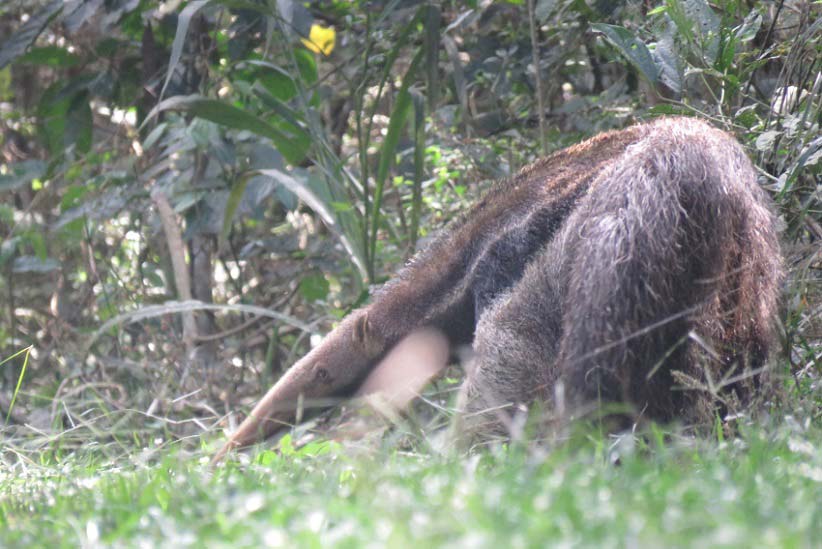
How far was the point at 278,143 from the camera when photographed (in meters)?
5.40

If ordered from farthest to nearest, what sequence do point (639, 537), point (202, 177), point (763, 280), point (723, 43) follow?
point (202, 177) < point (723, 43) < point (763, 280) < point (639, 537)

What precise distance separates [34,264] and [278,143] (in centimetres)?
260

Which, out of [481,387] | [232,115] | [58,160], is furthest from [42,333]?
[481,387]

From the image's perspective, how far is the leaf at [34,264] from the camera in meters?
6.97

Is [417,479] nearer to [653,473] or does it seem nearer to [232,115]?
[653,473]

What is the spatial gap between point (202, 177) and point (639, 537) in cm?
543

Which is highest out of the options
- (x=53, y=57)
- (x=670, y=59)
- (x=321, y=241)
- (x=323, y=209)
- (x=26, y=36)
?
(x=26, y=36)

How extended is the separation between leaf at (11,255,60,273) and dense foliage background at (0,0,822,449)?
3cm

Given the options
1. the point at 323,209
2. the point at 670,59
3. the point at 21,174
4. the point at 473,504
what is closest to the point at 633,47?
the point at 670,59

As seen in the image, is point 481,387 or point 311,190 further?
point 311,190

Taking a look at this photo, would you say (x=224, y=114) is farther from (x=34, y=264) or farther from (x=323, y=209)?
(x=34, y=264)

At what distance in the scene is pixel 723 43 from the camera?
13.2 ft

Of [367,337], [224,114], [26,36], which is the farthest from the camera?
[26,36]

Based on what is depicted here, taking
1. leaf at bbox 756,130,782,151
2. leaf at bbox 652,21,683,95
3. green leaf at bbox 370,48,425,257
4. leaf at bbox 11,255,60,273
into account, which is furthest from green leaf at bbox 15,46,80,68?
leaf at bbox 756,130,782,151
